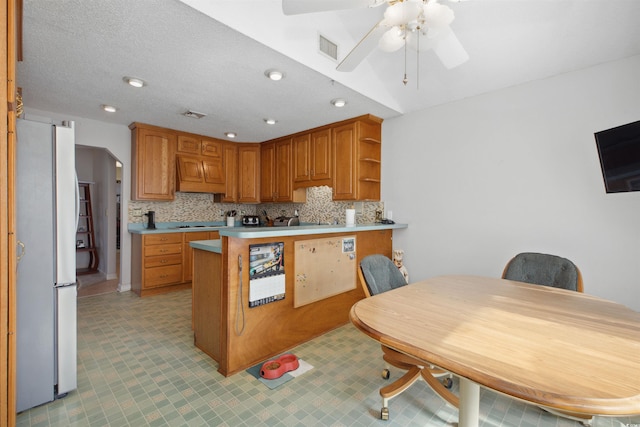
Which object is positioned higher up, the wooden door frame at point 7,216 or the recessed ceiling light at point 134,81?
the recessed ceiling light at point 134,81

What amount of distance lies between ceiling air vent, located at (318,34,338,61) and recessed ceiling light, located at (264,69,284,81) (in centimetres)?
42

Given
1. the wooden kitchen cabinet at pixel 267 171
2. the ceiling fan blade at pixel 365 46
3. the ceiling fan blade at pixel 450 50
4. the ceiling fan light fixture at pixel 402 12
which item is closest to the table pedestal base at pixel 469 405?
the ceiling fan light fixture at pixel 402 12

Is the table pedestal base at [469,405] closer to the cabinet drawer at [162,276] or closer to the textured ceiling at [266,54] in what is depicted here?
the textured ceiling at [266,54]

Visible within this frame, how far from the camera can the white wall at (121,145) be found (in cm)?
397

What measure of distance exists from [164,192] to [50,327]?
2.93 meters

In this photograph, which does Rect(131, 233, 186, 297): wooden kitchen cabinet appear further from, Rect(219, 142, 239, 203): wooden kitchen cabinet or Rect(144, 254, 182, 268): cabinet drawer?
Rect(219, 142, 239, 203): wooden kitchen cabinet

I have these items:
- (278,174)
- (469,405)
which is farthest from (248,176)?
(469,405)

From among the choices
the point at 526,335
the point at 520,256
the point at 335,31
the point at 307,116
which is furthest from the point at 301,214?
the point at 526,335

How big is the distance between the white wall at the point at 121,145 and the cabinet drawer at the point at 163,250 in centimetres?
61

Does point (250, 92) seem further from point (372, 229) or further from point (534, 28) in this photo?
point (534, 28)

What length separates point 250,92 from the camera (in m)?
3.04

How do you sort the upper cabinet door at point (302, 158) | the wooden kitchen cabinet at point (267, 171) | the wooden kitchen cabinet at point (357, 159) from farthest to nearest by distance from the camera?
the wooden kitchen cabinet at point (267, 171) < the upper cabinet door at point (302, 158) < the wooden kitchen cabinet at point (357, 159)

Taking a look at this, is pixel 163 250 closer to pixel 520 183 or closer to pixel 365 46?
pixel 365 46

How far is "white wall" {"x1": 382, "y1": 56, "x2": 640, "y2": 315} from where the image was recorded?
2344 millimetres
